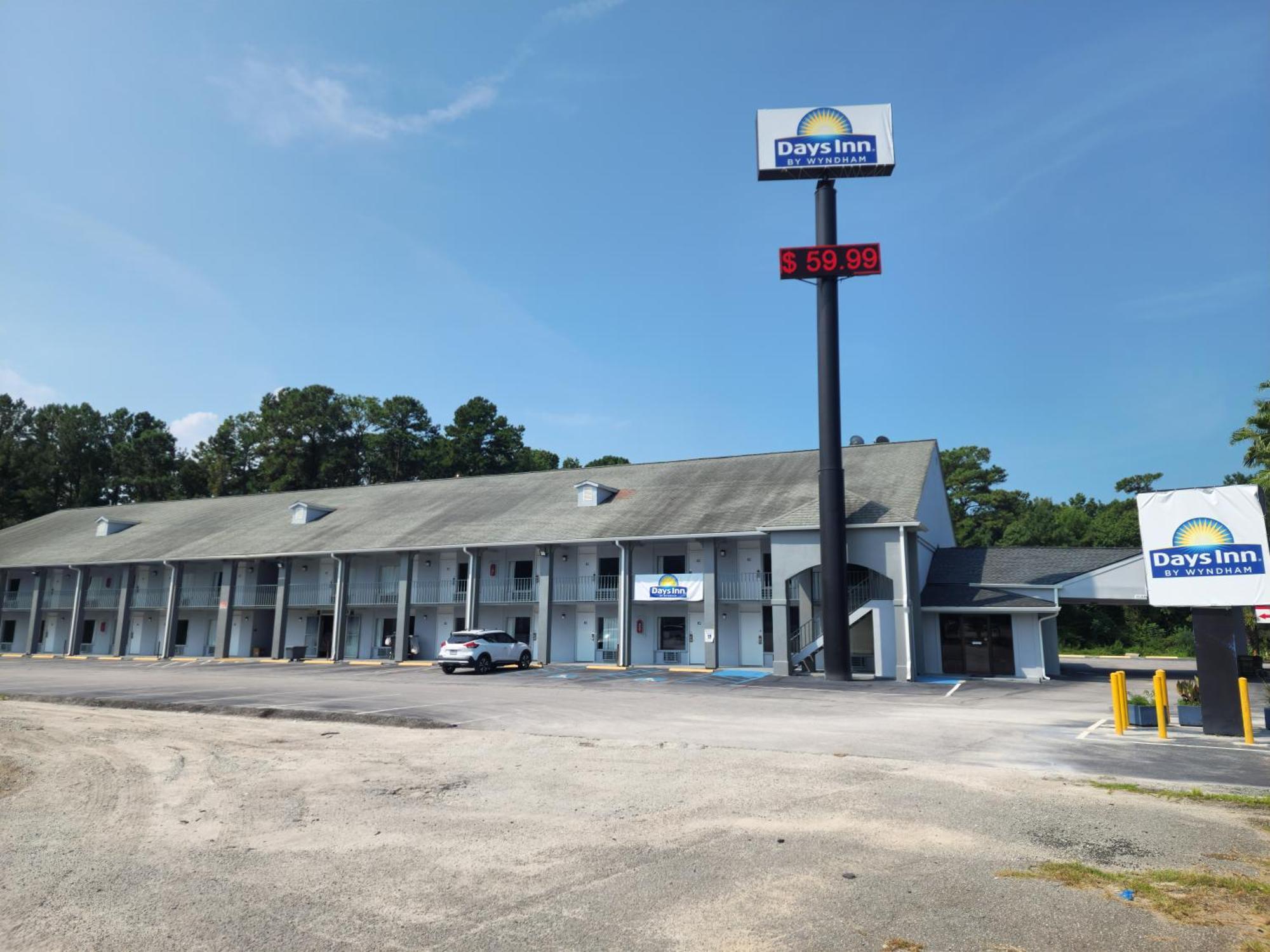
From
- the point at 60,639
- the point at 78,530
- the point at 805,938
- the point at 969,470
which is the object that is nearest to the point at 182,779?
the point at 805,938

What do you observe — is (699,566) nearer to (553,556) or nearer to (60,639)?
(553,556)

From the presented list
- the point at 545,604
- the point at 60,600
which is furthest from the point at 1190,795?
the point at 60,600

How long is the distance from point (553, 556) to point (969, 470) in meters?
43.3

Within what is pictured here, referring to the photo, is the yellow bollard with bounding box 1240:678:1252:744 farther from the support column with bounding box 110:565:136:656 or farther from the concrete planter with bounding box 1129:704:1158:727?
the support column with bounding box 110:565:136:656

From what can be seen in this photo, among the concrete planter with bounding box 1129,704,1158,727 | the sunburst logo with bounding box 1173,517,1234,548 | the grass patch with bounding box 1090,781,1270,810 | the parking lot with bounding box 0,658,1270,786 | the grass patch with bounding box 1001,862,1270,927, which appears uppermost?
the sunburst logo with bounding box 1173,517,1234,548

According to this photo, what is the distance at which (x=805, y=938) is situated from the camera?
16.2 feet

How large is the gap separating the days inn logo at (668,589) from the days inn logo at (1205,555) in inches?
748

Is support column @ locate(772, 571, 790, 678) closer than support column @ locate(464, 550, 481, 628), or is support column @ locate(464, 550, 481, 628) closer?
support column @ locate(772, 571, 790, 678)

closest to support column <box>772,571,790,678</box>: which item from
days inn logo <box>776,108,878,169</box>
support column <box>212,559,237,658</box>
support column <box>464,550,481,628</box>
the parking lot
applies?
the parking lot

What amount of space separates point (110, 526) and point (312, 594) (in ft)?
62.1

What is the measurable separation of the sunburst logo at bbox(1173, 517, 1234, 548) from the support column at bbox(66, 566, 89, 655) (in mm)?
50348

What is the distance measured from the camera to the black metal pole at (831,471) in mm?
25672

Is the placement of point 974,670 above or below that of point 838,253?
below

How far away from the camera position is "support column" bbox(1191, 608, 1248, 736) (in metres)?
13.1
